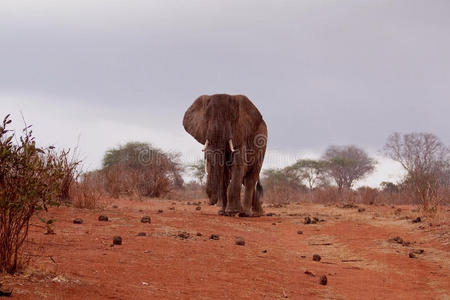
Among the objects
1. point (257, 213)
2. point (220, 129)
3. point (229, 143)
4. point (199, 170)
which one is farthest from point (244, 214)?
point (199, 170)

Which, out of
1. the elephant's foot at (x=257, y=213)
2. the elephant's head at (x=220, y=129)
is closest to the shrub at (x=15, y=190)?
the elephant's head at (x=220, y=129)

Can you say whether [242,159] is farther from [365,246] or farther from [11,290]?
[11,290]

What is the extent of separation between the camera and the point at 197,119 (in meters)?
13.7

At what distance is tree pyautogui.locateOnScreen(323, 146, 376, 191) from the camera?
41.5 meters

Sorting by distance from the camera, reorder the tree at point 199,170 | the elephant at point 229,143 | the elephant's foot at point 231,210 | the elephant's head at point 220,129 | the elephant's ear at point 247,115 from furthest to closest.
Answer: the tree at point 199,170 → the elephant's ear at point 247,115 → the elephant's foot at point 231,210 → the elephant at point 229,143 → the elephant's head at point 220,129

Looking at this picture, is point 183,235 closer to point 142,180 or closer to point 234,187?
point 234,187

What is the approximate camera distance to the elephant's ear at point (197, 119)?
13070mm

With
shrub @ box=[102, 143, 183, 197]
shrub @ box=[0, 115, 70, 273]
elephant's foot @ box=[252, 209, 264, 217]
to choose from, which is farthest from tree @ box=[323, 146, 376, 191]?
shrub @ box=[0, 115, 70, 273]

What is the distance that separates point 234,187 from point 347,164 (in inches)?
1223

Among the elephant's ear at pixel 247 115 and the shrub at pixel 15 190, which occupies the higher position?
the elephant's ear at pixel 247 115

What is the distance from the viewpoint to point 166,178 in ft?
75.5

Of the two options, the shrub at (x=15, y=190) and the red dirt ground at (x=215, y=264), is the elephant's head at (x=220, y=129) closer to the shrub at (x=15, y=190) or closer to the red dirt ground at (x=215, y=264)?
the red dirt ground at (x=215, y=264)

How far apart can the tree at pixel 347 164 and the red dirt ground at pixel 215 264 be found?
104ft

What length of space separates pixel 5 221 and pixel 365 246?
6327mm
